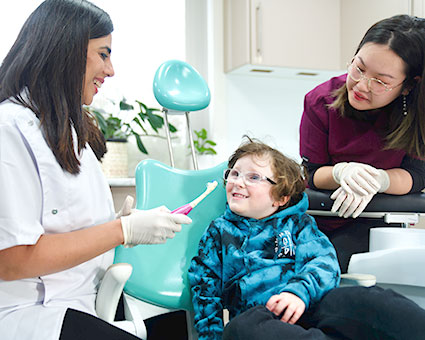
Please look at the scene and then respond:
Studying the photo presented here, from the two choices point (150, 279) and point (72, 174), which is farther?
point (150, 279)

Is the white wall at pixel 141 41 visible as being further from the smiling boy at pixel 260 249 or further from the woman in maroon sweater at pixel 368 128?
the smiling boy at pixel 260 249

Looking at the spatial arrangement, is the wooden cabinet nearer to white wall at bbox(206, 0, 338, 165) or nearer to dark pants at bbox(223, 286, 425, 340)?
white wall at bbox(206, 0, 338, 165)

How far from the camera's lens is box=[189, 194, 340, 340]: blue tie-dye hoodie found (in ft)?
3.88

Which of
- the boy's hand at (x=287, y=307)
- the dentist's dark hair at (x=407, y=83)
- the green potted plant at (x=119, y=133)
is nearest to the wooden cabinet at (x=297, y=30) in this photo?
the green potted plant at (x=119, y=133)

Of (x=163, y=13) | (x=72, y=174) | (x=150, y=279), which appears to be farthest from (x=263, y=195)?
(x=163, y=13)

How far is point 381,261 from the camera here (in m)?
1.20

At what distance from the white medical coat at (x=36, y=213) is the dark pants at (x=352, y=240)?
80 cm

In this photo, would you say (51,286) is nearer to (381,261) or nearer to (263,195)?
(263,195)

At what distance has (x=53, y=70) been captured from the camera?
1.03m

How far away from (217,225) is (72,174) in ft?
1.56

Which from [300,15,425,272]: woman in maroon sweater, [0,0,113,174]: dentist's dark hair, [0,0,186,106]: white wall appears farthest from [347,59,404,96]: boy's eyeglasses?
[0,0,186,106]: white wall

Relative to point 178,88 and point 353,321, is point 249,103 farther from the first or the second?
point 353,321

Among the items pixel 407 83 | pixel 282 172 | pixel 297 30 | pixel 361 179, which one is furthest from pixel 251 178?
pixel 297 30

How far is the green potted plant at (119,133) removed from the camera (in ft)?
8.91
